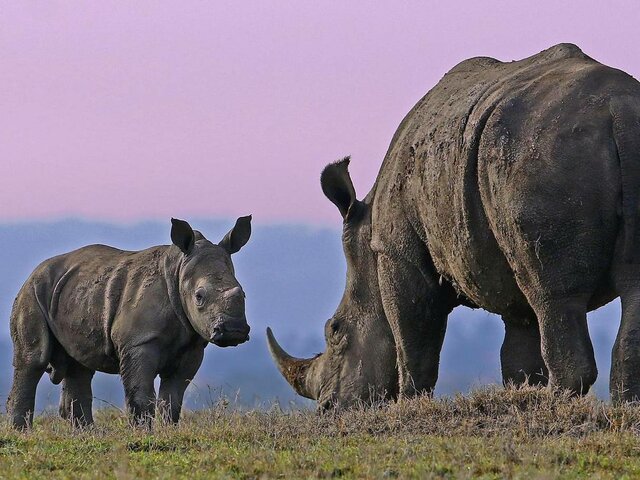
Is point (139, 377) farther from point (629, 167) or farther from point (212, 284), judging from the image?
point (629, 167)

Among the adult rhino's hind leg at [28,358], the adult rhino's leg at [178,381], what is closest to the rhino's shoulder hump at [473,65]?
the adult rhino's leg at [178,381]

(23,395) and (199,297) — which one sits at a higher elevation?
(199,297)

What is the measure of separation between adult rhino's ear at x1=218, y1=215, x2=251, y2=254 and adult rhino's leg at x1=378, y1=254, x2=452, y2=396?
1.56m

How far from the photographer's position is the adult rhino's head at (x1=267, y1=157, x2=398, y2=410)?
Answer: 41.0 feet

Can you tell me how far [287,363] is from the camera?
13.7m

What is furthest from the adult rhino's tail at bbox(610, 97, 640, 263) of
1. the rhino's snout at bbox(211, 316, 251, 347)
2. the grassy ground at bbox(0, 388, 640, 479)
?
the rhino's snout at bbox(211, 316, 251, 347)

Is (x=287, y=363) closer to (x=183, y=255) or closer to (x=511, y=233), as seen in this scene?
(x=183, y=255)

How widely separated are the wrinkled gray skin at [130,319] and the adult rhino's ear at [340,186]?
852 millimetres

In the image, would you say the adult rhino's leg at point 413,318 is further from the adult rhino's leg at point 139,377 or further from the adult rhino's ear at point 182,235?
the adult rhino's leg at point 139,377

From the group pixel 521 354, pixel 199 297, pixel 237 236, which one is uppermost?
pixel 237 236

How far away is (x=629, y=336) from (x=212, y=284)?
13.5ft

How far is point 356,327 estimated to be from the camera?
12695 mm

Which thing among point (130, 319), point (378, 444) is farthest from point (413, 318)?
point (378, 444)

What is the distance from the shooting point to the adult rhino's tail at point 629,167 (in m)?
9.32
